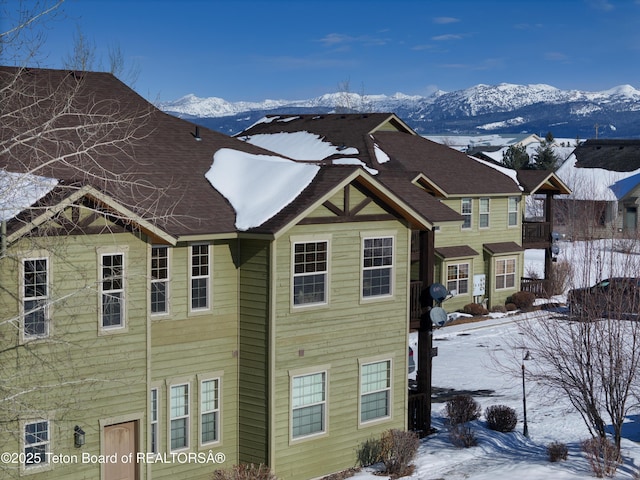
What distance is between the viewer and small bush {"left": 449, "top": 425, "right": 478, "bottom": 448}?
2414 cm

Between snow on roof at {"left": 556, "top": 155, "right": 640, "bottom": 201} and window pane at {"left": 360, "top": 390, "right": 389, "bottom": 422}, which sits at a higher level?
snow on roof at {"left": 556, "top": 155, "right": 640, "bottom": 201}

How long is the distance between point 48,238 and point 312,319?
22.0ft

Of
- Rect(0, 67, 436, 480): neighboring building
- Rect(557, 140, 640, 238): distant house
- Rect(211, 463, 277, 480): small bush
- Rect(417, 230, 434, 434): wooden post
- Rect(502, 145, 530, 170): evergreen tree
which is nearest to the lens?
Rect(0, 67, 436, 480): neighboring building

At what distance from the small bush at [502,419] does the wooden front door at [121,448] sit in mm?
10759

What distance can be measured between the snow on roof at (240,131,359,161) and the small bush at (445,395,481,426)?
1628 cm

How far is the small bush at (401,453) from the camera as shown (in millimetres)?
21875

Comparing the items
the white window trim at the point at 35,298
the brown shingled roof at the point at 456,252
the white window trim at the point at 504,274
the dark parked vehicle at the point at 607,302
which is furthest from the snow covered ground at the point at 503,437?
the white window trim at the point at 504,274

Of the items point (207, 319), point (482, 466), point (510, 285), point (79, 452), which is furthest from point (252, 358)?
point (510, 285)

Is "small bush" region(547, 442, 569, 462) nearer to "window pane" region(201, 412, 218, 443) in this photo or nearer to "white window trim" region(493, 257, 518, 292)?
"window pane" region(201, 412, 218, 443)

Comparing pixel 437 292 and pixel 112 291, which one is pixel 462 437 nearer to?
pixel 437 292

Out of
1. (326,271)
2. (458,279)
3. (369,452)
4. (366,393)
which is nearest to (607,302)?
(366,393)

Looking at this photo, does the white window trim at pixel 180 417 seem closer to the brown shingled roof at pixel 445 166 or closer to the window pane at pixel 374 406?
the window pane at pixel 374 406

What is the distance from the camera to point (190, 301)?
2064 centimetres

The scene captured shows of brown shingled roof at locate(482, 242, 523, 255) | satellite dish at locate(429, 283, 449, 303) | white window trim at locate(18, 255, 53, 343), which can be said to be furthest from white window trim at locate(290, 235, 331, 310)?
brown shingled roof at locate(482, 242, 523, 255)
